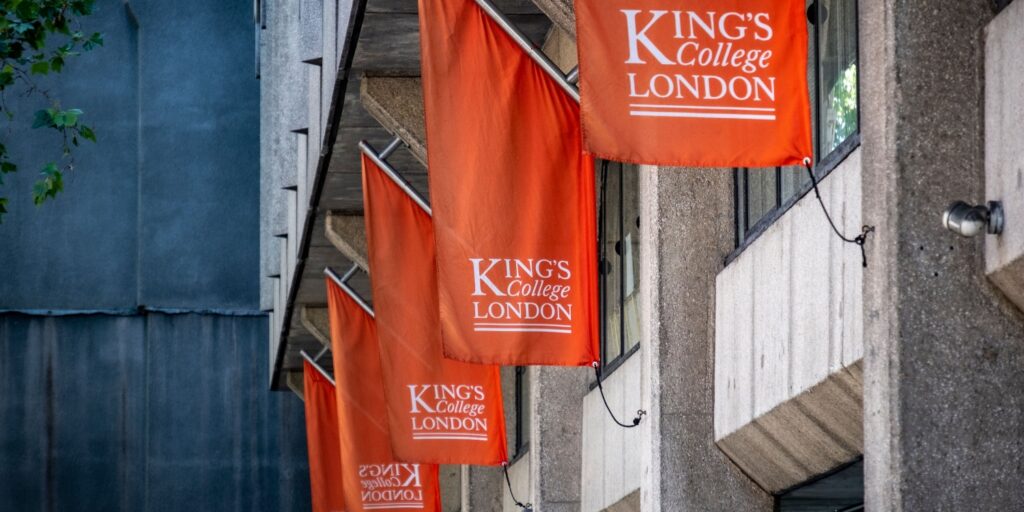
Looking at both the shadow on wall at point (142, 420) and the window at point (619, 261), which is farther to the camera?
the shadow on wall at point (142, 420)

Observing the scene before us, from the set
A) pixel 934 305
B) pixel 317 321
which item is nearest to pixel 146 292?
pixel 317 321

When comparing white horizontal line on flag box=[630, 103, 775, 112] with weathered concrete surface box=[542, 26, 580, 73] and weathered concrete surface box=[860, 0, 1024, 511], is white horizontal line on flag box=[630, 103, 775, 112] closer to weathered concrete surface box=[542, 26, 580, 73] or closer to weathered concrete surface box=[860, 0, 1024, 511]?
weathered concrete surface box=[860, 0, 1024, 511]

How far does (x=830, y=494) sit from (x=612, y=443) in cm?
338

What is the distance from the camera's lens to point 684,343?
13.1 meters

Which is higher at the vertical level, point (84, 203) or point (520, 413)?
point (84, 203)

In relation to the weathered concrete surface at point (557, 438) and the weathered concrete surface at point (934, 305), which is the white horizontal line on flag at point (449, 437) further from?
the weathered concrete surface at point (934, 305)

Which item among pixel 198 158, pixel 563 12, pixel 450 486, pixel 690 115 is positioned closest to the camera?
pixel 690 115

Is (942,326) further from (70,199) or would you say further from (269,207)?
(70,199)

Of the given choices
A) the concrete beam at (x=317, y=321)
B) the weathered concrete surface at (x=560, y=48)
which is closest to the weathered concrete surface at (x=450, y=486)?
the concrete beam at (x=317, y=321)

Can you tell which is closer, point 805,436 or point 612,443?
point 805,436

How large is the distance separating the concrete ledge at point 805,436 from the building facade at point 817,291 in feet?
0.06

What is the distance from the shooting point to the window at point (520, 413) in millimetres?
23016

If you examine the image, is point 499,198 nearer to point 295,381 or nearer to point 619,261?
point 619,261

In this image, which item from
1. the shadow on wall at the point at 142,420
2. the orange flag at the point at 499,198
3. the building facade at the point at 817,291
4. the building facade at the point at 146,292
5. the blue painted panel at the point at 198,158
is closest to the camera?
the building facade at the point at 817,291
